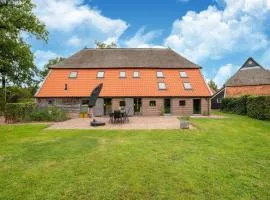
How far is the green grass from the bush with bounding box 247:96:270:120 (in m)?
11.0

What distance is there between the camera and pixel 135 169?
7.37m

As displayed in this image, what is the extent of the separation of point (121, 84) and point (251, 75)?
25.7 meters

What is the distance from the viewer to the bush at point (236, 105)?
89.8 ft

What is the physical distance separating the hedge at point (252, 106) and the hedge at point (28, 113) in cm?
1849

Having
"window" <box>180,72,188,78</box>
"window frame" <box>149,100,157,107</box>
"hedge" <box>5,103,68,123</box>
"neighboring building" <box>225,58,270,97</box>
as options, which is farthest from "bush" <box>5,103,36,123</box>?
"neighboring building" <box>225,58,270,97</box>

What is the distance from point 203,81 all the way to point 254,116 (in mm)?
7077

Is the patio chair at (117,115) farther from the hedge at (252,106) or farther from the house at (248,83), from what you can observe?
the house at (248,83)

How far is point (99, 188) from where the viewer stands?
19.6 feet

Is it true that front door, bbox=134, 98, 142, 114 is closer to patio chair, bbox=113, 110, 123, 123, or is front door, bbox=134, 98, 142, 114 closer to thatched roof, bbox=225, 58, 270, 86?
patio chair, bbox=113, 110, 123, 123

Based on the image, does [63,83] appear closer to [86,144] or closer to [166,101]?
[166,101]

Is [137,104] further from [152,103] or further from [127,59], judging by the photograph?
[127,59]

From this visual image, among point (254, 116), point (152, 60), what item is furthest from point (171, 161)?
point (152, 60)

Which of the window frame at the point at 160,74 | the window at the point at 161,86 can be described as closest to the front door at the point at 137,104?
the window at the point at 161,86

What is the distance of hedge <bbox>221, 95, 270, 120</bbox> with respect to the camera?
21.4 metres
